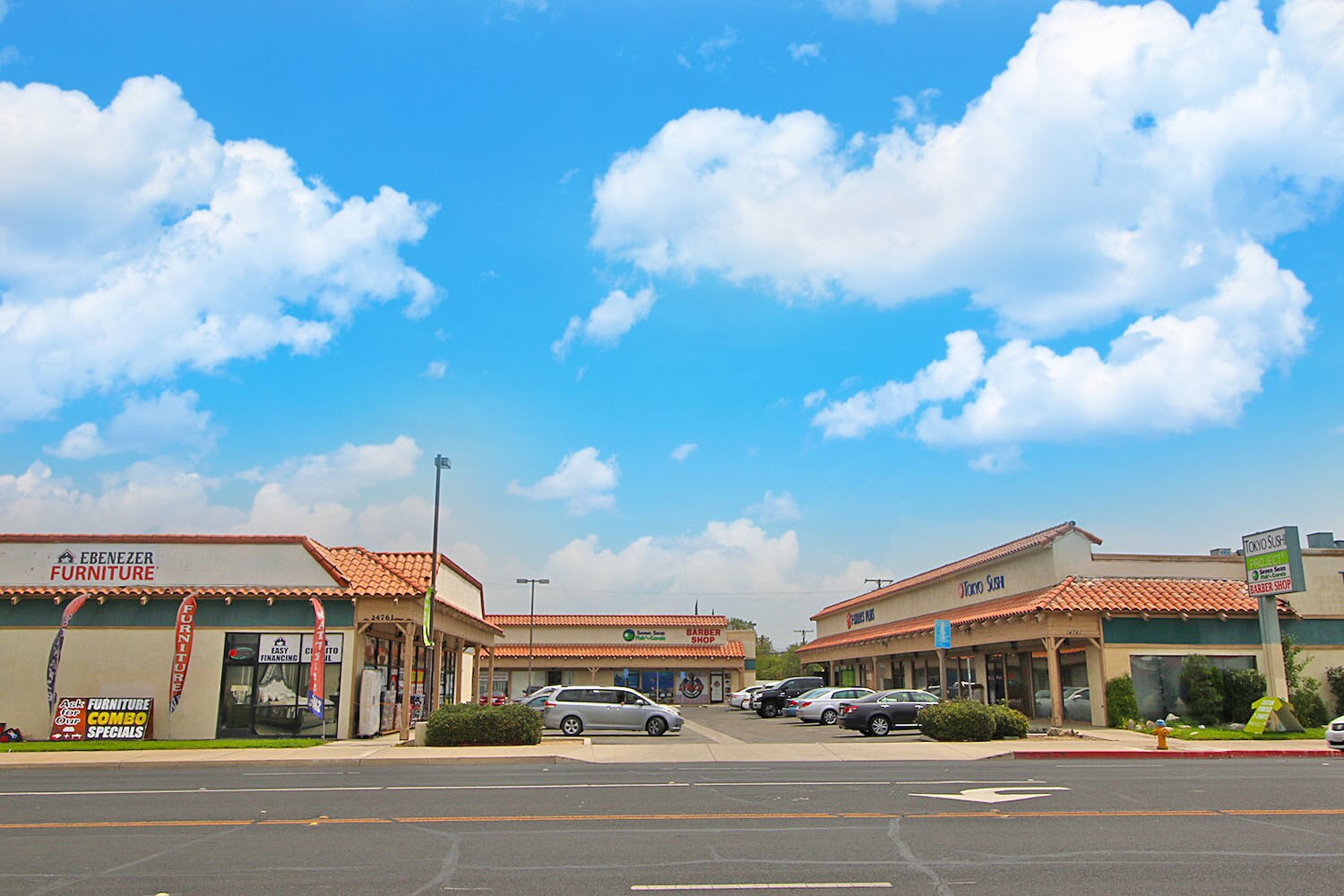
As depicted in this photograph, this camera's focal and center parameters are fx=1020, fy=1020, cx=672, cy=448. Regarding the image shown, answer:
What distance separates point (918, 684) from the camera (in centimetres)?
4512

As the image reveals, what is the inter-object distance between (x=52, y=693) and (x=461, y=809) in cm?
1873

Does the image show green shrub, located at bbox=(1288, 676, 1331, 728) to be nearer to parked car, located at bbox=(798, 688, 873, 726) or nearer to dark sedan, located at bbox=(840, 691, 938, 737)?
dark sedan, located at bbox=(840, 691, 938, 737)

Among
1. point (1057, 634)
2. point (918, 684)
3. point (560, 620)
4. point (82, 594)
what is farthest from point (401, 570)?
point (560, 620)

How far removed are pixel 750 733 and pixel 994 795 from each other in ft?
62.3

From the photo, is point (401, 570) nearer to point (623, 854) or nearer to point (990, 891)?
point (623, 854)

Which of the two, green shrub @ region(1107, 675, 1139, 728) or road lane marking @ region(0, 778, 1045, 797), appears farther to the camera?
green shrub @ region(1107, 675, 1139, 728)

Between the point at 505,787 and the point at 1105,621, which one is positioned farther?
the point at 1105,621

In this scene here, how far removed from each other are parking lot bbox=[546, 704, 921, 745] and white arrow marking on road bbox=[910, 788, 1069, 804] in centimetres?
1155

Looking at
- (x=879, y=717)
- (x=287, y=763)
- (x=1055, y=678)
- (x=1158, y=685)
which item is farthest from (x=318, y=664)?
(x=1158, y=685)

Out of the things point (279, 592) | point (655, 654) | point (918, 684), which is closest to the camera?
point (279, 592)

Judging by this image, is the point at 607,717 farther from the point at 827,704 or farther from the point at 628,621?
the point at 628,621

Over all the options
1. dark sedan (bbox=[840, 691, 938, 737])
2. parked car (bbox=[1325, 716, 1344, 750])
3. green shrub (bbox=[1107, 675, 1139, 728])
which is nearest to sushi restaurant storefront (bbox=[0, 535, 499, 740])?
dark sedan (bbox=[840, 691, 938, 737])

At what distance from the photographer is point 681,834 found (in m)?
10.6

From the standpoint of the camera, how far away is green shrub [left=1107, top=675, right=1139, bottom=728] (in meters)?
28.7
